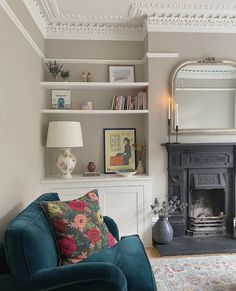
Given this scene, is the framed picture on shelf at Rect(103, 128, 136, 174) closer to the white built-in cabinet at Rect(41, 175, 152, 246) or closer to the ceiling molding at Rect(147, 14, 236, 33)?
the white built-in cabinet at Rect(41, 175, 152, 246)

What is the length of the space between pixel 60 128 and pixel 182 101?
1548 millimetres

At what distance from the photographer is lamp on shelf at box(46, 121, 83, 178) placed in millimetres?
2963

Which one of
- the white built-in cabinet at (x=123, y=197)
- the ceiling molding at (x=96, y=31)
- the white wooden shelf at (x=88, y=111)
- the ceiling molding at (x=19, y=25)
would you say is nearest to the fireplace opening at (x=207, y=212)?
the white built-in cabinet at (x=123, y=197)

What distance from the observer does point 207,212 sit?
11.3 ft

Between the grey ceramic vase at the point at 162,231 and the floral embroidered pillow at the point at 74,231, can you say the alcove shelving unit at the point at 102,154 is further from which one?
the floral embroidered pillow at the point at 74,231

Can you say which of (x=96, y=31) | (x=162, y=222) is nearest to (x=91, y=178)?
(x=162, y=222)

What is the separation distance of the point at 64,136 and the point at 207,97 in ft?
6.07

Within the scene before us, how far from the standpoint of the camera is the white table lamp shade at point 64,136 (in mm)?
2959

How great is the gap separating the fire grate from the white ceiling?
2.38 meters

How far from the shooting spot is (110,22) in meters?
3.28

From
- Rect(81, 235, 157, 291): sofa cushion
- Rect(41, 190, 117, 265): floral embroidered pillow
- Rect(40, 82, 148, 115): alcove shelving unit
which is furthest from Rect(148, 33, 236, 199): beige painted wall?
Rect(41, 190, 117, 265): floral embroidered pillow

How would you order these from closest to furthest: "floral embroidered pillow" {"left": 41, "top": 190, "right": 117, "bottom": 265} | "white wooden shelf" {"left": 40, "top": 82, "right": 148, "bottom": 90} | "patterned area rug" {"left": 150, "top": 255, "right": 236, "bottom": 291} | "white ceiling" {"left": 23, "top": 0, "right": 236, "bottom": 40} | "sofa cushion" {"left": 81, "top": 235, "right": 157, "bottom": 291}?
1. "sofa cushion" {"left": 81, "top": 235, "right": 157, "bottom": 291}
2. "floral embroidered pillow" {"left": 41, "top": 190, "right": 117, "bottom": 265}
3. "patterned area rug" {"left": 150, "top": 255, "right": 236, "bottom": 291}
4. "white ceiling" {"left": 23, "top": 0, "right": 236, "bottom": 40}
5. "white wooden shelf" {"left": 40, "top": 82, "right": 148, "bottom": 90}

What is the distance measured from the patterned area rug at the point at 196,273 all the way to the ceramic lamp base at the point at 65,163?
4.58 ft

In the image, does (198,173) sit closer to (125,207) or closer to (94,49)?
(125,207)
